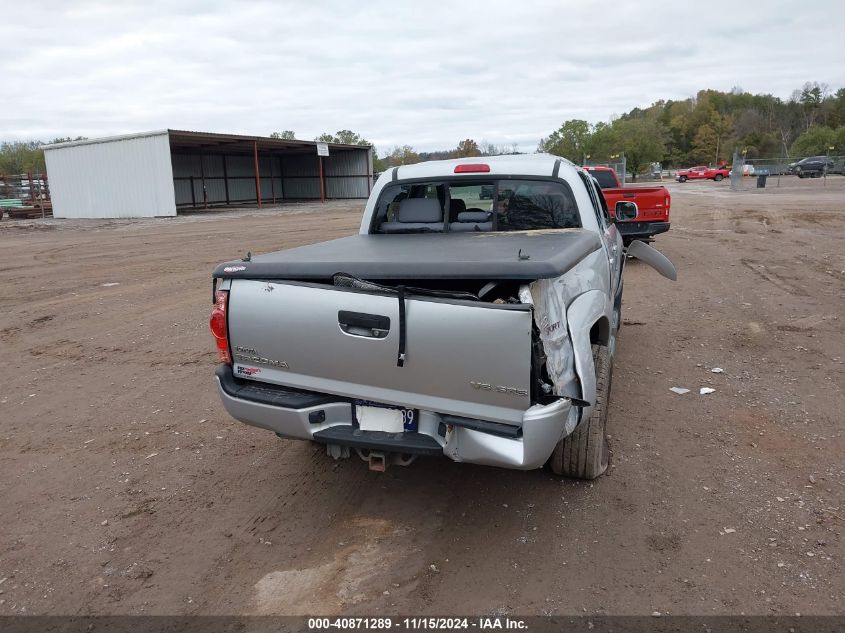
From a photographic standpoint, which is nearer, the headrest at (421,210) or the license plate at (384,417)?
the license plate at (384,417)

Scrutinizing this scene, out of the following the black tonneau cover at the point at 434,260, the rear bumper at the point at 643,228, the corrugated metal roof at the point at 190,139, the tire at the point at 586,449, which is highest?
the corrugated metal roof at the point at 190,139

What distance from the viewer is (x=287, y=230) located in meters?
23.4

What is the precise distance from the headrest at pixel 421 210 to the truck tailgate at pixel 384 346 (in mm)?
2222

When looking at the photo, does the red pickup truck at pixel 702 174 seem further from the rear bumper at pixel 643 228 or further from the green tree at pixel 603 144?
the rear bumper at pixel 643 228

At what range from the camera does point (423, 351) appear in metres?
3.09

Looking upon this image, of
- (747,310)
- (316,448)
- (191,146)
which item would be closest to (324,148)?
(191,146)

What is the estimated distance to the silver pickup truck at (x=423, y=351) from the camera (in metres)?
3.02

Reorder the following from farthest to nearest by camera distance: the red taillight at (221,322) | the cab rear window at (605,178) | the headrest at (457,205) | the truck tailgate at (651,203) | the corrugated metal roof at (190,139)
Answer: the corrugated metal roof at (190,139)
the cab rear window at (605,178)
the truck tailgate at (651,203)
the headrest at (457,205)
the red taillight at (221,322)

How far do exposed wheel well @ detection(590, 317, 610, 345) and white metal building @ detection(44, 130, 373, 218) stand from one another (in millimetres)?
31104

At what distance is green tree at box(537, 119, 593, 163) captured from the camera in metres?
77.4

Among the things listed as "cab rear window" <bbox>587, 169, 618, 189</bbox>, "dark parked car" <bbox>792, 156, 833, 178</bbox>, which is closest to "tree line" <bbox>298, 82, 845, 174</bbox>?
"dark parked car" <bbox>792, 156, 833, 178</bbox>

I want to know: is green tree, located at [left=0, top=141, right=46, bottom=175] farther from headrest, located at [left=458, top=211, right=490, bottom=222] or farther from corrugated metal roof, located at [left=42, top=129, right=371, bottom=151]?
headrest, located at [left=458, top=211, right=490, bottom=222]

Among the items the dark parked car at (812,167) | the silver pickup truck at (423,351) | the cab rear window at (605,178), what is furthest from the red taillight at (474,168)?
the dark parked car at (812,167)

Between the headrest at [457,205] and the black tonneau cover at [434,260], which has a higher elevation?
the headrest at [457,205]
